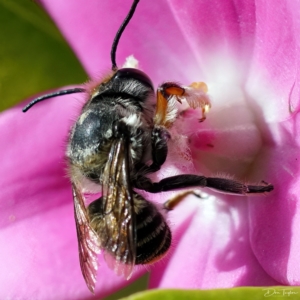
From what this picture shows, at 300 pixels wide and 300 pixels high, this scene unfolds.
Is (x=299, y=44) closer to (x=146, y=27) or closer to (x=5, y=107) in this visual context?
(x=146, y=27)

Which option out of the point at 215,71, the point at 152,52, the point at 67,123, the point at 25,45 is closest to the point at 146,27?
the point at 152,52

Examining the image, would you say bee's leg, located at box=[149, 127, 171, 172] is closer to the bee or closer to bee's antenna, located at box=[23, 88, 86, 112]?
the bee

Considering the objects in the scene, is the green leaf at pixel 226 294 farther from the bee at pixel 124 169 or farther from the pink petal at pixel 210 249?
the pink petal at pixel 210 249

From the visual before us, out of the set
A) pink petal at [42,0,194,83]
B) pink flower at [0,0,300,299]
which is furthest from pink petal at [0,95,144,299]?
pink petal at [42,0,194,83]

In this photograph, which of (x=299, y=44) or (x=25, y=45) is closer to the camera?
(x=299, y=44)

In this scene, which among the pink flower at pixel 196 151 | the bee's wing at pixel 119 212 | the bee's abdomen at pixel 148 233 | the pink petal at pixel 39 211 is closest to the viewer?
the bee's wing at pixel 119 212

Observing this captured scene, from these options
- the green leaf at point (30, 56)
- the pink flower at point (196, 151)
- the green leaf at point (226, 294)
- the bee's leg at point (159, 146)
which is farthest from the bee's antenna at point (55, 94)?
the green leaf at point (226, 294)
